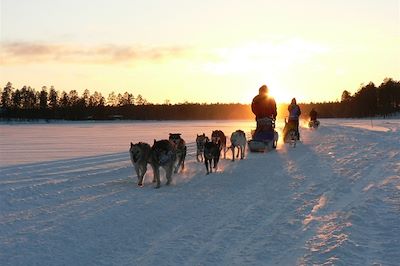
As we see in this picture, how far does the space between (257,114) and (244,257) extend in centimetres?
1300

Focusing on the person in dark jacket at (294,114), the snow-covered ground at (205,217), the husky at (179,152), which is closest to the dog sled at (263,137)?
the person in dark jacket at (294,114)

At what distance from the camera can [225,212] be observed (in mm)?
6863

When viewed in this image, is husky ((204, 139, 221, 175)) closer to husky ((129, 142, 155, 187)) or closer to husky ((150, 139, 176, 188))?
husky ((150, 139, 176, 188))

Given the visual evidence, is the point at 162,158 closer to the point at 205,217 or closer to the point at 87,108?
the point at 205,217

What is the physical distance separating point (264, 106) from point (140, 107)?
120m

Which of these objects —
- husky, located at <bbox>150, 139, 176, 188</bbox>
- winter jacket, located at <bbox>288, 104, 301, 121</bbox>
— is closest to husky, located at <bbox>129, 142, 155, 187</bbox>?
husky, located at <bbox>150, 139, 176, 188</bbox>

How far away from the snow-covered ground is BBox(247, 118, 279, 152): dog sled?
5.00 meters

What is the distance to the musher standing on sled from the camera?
687 inches

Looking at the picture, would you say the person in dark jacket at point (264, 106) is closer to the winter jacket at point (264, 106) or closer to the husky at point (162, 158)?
the winter jacket at point (264, 106)

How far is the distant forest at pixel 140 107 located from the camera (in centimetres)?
9550

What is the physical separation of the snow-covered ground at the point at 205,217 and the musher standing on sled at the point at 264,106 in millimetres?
6158

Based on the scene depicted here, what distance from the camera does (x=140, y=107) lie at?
13612 cm

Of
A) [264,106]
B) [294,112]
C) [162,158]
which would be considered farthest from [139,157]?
[294,112]

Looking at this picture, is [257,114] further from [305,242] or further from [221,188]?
[305,242]
